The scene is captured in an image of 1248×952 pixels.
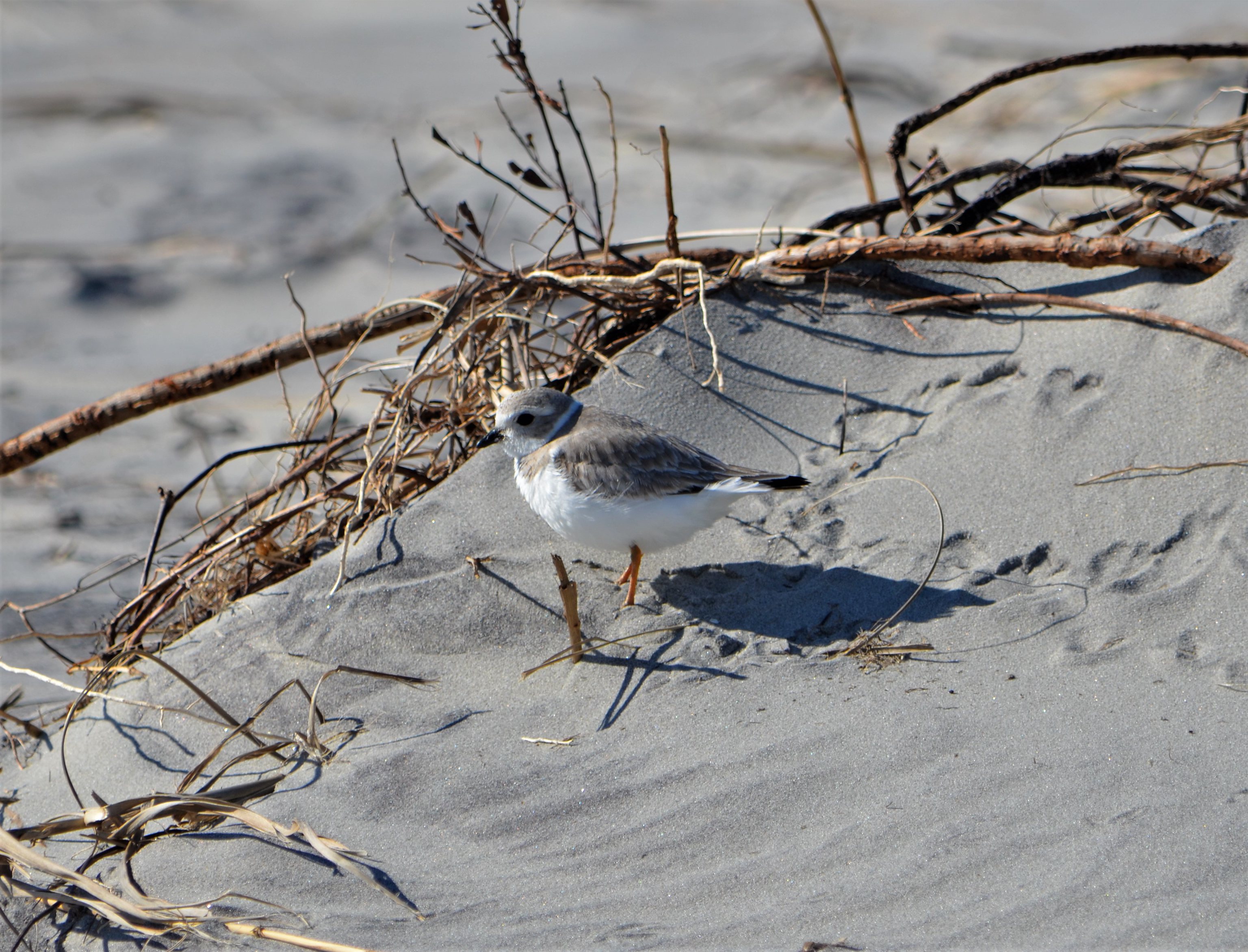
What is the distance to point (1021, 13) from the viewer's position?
40.3 feet

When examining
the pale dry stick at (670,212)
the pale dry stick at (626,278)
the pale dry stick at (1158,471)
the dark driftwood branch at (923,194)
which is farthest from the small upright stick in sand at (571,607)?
the dark driftwood branch at (923,194)

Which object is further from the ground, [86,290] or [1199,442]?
[86,290]

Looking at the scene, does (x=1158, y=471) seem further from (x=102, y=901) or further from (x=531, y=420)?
(x=102, y=901)

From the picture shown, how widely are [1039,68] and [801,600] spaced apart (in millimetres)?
2743

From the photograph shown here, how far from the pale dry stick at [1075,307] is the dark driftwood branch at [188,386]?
2.12 meters

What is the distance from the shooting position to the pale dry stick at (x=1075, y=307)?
3807mm

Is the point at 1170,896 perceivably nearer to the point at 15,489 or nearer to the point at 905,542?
the point at 905,542

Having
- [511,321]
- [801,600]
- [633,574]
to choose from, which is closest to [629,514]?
[633,574]

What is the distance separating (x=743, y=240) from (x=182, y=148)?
5.97 metres

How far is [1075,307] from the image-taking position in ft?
13.6

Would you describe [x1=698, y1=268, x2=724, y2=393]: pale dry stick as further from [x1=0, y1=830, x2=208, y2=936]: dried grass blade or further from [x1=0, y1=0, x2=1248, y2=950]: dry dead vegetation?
[x1=0, y1=830, x2=208, y2=936]: dried grass blade

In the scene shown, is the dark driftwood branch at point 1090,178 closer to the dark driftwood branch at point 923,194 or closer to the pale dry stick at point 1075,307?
the dark driftwood branch at point 923,194

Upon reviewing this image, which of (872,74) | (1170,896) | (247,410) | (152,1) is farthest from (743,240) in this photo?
(152,1)

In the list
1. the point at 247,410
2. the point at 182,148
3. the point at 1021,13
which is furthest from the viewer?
the point at 1021,13
